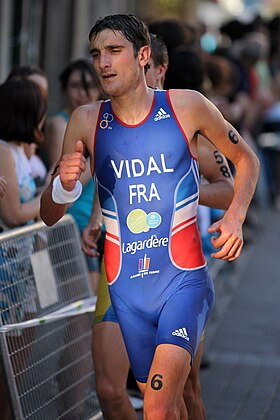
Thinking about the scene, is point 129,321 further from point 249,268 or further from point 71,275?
point 249,268

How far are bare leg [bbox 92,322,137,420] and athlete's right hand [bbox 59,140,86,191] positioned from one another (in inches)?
36.2

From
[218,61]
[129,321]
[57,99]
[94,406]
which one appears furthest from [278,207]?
[129,321]

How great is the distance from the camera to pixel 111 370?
209 inches

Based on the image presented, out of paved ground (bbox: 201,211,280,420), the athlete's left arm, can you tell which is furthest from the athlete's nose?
paved ground (bbox: 201,211,280,420)

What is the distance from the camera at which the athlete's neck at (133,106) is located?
4922 millimetres

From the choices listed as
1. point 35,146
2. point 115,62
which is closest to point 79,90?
point 35,146

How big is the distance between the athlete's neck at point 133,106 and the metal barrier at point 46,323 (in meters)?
1.03

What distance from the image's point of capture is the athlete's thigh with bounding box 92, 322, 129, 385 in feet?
17.4

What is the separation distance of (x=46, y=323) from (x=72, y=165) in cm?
144

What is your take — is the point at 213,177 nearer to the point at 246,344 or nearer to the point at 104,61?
the point at 104,61

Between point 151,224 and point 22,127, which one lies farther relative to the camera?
point 22,127

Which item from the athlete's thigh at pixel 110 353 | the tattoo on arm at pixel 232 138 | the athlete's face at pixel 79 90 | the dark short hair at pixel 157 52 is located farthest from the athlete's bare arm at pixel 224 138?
the athlete's face at pixel 79 90

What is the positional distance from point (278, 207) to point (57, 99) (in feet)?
14.7

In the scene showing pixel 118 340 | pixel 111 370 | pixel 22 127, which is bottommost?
pixel 111 370
